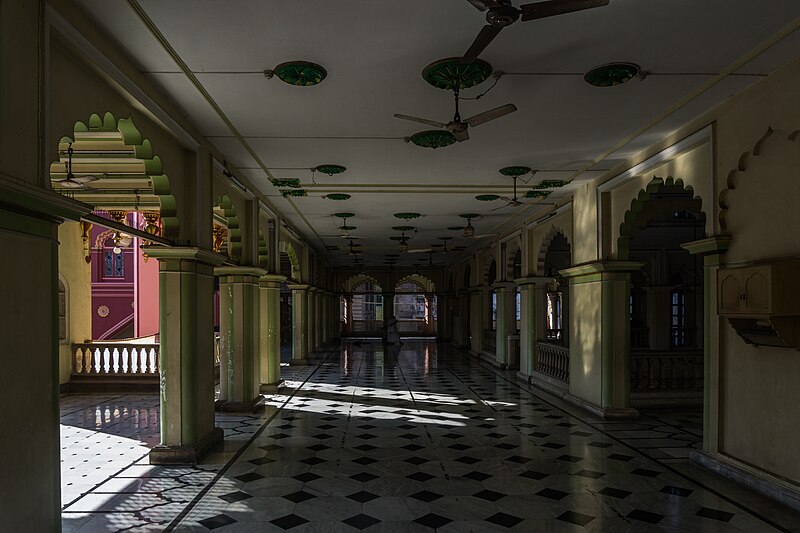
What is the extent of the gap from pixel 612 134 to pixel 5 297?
639 cm

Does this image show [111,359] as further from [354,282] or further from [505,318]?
[354,282]

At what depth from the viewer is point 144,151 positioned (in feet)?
19.4

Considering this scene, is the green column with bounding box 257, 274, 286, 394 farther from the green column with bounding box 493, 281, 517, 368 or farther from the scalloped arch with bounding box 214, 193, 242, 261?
the green column with bounding box 493, 281, 517, 368

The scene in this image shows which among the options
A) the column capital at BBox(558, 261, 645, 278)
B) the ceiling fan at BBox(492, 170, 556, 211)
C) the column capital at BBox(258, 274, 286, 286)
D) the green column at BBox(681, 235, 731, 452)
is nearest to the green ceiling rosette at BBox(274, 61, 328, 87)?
the green column at BBox(681, 235, 731, 452)

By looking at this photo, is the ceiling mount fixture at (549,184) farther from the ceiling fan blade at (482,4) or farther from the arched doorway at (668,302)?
the ceiling fan blade at (482,4)

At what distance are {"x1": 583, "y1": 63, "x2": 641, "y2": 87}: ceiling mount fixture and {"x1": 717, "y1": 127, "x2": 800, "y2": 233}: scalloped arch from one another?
1.32m

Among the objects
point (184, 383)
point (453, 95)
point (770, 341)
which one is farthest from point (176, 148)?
point (770, 341)

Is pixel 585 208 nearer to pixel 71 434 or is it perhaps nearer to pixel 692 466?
pixel 692 466

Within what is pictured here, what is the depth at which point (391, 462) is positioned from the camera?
6969mm

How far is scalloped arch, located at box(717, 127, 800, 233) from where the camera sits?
5512mm

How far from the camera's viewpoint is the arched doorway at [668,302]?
424 inches

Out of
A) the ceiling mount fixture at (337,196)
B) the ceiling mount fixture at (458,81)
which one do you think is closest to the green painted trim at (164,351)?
the ceiling mount fixture at (458,81)

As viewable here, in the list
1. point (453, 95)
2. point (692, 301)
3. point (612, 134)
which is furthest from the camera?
point (692, 301)

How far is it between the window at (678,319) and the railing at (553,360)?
5.44 m
